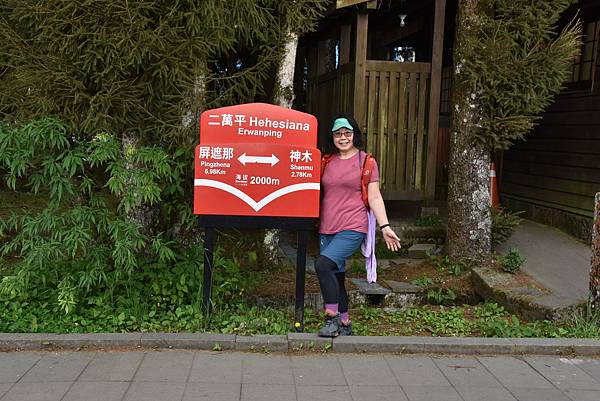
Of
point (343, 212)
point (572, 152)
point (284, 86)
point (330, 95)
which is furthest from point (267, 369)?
point (572, 152)

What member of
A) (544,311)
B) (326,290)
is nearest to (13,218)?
(326,290)

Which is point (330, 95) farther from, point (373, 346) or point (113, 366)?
point (113, 366)

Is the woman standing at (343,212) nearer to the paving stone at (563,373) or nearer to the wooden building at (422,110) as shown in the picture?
the paving stone at (563,373)

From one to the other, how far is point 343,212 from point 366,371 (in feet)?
4.10

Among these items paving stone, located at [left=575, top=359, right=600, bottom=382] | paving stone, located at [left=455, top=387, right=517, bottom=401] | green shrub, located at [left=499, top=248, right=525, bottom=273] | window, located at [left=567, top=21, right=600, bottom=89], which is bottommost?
paving stone, located at [left=455, top=387, right=517, bottom=401]

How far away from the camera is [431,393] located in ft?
12.3

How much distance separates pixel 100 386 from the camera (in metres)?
3.70

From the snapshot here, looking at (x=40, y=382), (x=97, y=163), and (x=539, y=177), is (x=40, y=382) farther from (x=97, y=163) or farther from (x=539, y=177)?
(x=539, y=177)

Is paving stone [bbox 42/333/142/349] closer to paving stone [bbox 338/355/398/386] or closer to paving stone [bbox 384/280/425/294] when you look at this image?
paving stone [bbox 338/355/398/386]

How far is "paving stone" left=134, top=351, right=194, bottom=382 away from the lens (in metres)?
3.85

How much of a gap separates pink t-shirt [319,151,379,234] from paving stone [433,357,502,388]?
47.8 inches

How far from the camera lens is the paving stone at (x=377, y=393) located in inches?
144

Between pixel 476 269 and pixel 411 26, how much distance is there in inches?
212

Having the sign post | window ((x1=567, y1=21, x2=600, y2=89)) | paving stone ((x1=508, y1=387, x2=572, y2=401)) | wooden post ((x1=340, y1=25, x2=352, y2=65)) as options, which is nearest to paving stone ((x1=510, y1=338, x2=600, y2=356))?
paving stone ((x1=508, y1=387, x2=572, y2=401))
